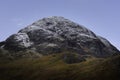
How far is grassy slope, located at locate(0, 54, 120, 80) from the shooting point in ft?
326

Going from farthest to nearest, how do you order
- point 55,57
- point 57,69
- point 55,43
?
point 55,43 < point 55,57 < point 57,69

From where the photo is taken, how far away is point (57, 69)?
12262 centimetres

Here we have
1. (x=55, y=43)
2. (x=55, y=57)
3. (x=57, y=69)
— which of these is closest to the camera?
(x=57, y=69)

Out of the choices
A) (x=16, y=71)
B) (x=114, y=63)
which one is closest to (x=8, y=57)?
(x=16, y=71)

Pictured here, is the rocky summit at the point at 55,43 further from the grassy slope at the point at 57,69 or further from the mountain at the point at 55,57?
the grassy slope at the point at 57,69

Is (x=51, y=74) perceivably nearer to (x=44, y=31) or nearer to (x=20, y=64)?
(x=20, y=64)

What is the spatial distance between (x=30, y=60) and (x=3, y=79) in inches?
1192

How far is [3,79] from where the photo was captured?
121m

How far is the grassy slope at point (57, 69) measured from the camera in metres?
99.3

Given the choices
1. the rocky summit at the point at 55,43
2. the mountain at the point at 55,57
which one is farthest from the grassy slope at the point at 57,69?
the rocky summit at the point at 55,43

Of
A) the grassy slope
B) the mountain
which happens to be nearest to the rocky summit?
the mountain

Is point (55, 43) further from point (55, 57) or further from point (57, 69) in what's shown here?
point (57, 69)

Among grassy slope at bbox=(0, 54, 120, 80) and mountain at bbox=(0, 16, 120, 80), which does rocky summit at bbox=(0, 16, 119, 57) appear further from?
grassy slope at bbox=(0, 54, 120, 80)

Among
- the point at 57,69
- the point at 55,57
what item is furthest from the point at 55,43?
the point at 57,69
